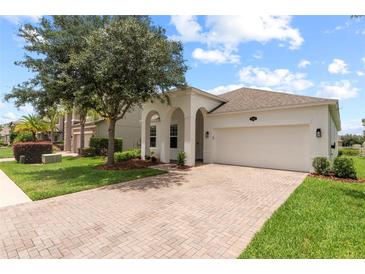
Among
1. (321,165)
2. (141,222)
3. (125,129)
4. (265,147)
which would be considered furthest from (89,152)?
(321,165)

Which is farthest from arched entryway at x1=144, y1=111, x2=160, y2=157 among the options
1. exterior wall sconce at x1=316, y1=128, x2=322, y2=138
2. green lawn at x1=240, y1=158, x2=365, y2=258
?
green lawn at x1=240, y1=158, x2=365, y2=258

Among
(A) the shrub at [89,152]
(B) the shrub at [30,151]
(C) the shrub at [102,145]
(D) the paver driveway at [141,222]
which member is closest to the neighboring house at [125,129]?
(C) the shrub at [102,145]

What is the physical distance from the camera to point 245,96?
15016 mm

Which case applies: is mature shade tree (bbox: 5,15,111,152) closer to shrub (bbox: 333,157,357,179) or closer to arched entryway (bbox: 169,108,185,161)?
arched entryway (bbox: 169,108,185,161)

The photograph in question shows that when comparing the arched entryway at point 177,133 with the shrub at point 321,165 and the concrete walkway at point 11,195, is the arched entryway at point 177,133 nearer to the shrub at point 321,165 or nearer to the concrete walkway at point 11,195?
the shrub at point 321,165

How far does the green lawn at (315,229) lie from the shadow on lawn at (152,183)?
4.25m

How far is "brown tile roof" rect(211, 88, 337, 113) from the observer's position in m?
10.7

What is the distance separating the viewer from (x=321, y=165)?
377 inches

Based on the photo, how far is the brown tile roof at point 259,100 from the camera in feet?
35.1

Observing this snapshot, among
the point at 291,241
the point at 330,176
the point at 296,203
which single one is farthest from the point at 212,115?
the point at 291,241

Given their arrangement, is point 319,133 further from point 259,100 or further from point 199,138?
point 199,138

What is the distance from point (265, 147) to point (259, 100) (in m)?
3.27

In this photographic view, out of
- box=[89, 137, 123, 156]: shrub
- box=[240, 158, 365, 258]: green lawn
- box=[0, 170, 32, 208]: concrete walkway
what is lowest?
box=[0, 170, 32, 208]: concrete walkway
